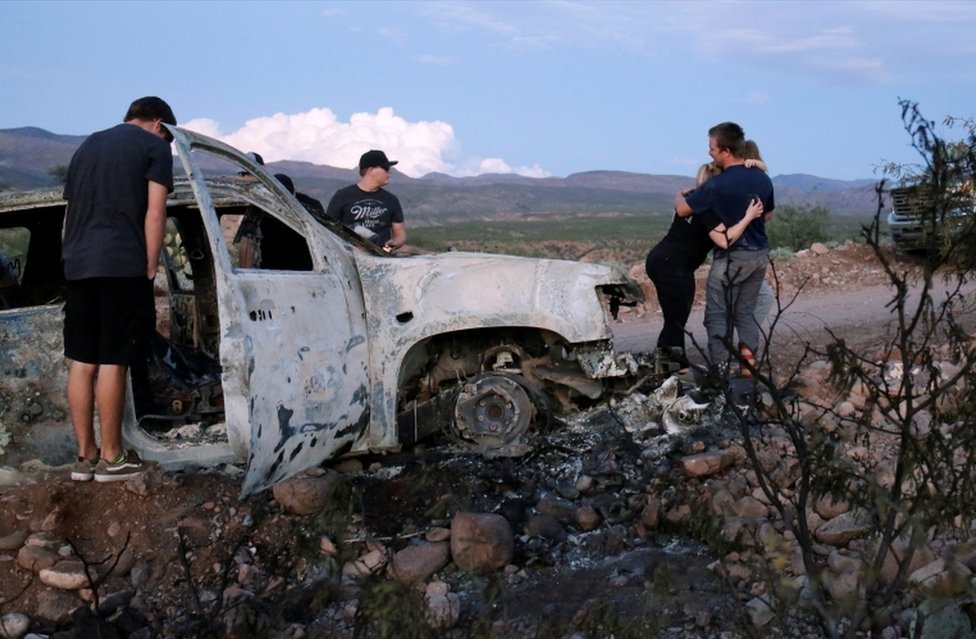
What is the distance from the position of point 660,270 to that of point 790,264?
8.12 m

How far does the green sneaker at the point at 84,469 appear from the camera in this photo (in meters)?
5.26

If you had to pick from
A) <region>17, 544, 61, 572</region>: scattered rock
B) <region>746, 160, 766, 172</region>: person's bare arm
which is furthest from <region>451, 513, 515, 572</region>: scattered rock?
<region>746, 160, 766, 172</region>: person's bare arm

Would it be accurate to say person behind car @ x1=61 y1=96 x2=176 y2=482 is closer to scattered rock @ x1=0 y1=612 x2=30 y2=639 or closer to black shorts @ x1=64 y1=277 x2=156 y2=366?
black shorts @ x1=64 y1=277 x2=156 y2=366

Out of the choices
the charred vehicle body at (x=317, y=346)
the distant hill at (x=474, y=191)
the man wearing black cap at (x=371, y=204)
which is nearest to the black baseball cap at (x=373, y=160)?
the man wearing black cap at (x=371, y=204)

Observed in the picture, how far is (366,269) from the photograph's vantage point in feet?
19.1

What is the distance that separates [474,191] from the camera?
12025 centimetres

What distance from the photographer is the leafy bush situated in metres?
20.6

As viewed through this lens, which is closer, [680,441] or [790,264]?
[680,441]

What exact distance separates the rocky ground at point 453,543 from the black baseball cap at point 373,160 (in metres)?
2.82

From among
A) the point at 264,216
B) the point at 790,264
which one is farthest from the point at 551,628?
the point at 790,264

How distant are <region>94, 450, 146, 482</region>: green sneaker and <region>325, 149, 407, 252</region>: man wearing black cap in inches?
124

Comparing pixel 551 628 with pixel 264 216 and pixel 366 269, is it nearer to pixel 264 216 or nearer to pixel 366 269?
pixel 366 269

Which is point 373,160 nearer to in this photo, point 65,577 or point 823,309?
point 65,577

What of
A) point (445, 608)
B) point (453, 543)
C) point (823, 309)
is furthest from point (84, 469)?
point (823, 309)
